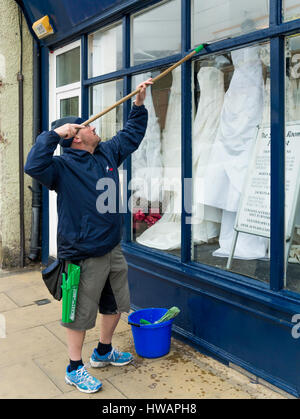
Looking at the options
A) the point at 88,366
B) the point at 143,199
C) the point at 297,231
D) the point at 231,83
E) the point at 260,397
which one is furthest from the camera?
the point at 143,199

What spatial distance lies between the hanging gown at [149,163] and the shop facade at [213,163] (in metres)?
0.01

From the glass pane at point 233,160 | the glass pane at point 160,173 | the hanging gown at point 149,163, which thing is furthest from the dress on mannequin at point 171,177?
the glass pane at point 233,160

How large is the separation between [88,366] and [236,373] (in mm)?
1128

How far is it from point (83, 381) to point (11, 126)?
4.11 meters

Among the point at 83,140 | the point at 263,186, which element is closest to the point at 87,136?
the point at 83,140

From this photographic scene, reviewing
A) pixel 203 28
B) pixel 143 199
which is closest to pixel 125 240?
pixel 143 199

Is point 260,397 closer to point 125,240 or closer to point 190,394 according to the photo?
point 190,394

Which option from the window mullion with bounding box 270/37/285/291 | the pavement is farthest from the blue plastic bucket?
the window mullion with bounding box 270/37/285/291

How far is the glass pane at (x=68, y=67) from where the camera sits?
5613 mm

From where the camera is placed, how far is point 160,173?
4.55 m

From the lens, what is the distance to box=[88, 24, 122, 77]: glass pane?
478 centimetres

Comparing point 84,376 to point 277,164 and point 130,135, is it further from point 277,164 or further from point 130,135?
point 277,164

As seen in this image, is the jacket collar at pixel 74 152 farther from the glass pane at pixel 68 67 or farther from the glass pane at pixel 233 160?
the glass pane at pixel 68 67

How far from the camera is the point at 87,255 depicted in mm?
3115
